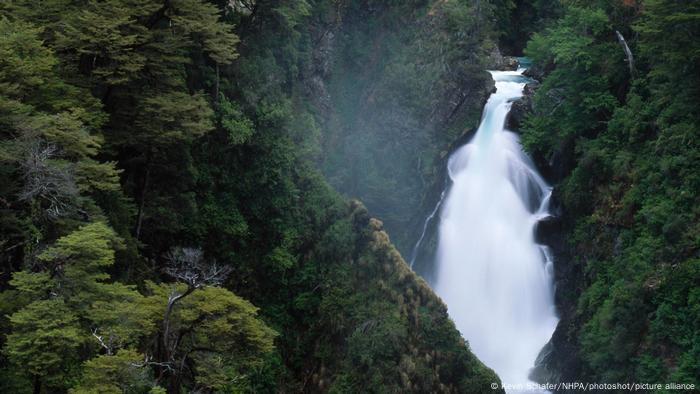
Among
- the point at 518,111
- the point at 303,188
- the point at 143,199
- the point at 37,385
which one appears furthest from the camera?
the point at 518,111

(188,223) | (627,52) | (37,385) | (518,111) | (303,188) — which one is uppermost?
(627,52)

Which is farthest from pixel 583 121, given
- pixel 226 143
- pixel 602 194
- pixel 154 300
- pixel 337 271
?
pixel 154 300

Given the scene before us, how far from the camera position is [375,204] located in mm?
33906

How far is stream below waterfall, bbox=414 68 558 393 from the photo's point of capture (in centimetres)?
2703

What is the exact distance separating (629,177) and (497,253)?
704 cm

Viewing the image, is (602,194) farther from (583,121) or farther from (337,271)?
(337,271)

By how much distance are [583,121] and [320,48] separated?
14205 millimetres

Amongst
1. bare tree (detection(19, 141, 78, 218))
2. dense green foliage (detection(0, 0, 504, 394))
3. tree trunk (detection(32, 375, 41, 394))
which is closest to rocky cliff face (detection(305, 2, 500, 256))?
dense green foliage (detection(0, 0, 504, 394))

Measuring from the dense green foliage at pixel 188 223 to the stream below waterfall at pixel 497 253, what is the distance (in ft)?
11.9

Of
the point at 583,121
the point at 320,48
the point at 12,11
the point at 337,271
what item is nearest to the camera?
the point at 12,11

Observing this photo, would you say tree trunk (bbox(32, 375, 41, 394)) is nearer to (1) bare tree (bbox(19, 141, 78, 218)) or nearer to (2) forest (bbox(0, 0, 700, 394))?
(2) forest (bbox(0, 0, 700, 394))

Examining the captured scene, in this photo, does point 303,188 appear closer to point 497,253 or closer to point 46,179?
point 497,253

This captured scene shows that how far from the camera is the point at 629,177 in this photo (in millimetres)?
24969

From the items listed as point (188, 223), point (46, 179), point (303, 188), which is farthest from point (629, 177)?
point (46, 179)
